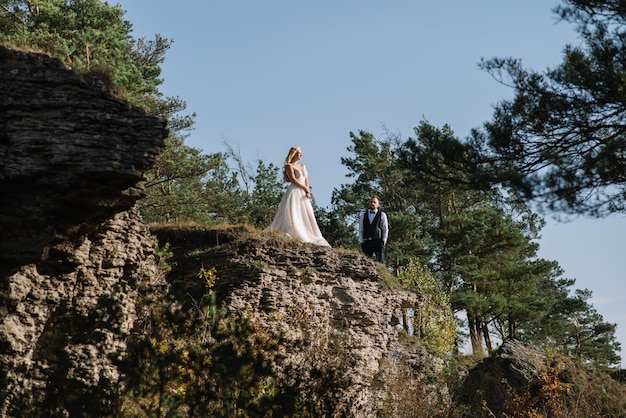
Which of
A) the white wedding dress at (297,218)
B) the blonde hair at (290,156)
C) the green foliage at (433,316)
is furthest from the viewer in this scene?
the green foliage at (433,316)

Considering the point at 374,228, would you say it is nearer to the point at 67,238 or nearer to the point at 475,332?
the point at 67,238

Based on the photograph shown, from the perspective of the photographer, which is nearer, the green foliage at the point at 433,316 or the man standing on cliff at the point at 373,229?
the man standing on cliff at the point at 373,229

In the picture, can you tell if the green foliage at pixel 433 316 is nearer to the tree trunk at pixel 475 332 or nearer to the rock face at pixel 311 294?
the tree trunk at pixel 475 332

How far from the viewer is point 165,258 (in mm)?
14133

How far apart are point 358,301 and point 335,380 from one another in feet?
19.9

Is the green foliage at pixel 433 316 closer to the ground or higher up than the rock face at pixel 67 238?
higher up

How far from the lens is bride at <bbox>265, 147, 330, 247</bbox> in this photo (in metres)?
15.6

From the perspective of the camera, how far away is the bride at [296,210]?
1558cm

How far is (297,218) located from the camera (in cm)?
1567

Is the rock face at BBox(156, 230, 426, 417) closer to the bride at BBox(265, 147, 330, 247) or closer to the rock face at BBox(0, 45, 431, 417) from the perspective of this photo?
the bride at BBox(265, 147, 330, 247)

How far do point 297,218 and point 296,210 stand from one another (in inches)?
6.5

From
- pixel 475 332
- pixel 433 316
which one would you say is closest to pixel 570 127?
pixel 433 316

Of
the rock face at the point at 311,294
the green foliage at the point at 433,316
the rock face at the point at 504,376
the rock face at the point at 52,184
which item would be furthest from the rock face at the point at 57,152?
the green foliage at the point at 433,316

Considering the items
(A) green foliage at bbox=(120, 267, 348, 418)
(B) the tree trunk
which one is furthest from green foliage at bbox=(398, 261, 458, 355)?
(A) green foliage at bbox=(120, 267, 348, 418)
